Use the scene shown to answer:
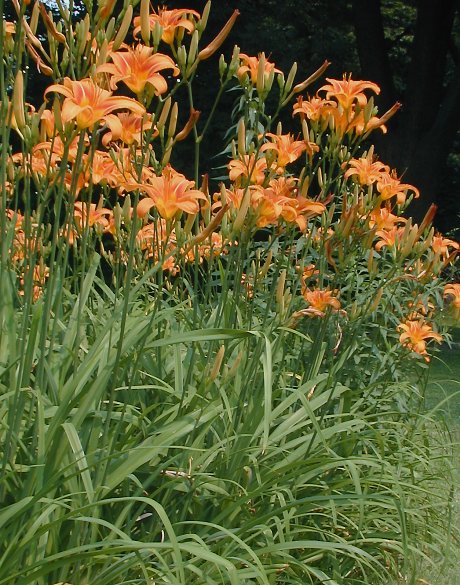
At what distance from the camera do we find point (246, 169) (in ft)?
9.21

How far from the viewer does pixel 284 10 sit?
47.8 feet

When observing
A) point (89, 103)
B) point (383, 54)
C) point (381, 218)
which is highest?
point (89, 103)

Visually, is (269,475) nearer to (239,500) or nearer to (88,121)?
(239,500)

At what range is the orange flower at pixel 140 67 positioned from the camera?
2066 mm

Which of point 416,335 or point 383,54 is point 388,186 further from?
point 383,54

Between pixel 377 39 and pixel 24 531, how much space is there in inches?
468

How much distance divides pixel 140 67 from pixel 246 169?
0.76m

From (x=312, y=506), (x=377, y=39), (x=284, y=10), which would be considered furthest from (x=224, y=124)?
(x=312, y=506)

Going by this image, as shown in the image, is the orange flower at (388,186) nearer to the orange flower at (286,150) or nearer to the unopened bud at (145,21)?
the orange flower at (286,150)

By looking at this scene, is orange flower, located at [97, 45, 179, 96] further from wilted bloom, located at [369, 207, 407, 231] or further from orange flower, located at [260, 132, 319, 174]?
wilted bloom, located at [369, 207, 407, 231]

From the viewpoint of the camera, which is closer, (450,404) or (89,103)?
(89,103)

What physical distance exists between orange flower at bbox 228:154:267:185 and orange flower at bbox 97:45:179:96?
0.56 m

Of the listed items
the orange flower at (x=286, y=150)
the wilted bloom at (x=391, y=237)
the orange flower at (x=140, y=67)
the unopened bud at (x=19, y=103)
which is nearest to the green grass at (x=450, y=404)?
the wilted bloom at (x=391, y=237)

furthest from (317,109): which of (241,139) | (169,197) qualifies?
(169,197)
